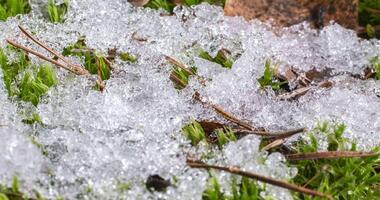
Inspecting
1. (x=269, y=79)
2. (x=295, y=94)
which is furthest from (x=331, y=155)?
(x=269, y=79)

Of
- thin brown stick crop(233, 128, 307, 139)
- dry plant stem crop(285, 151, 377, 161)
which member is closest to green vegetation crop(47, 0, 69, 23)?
thin brown stick crop(233, 128, 307, 139)

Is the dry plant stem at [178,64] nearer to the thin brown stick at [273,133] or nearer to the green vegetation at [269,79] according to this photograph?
the green vegetation at [269,79]

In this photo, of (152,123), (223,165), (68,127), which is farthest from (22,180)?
(223,165)

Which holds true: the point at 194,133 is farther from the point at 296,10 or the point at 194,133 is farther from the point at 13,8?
the point at 13,8

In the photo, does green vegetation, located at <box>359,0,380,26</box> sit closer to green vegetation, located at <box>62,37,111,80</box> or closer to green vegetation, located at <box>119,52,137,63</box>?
green vegetation, located at <box>119,52,137,63</box>

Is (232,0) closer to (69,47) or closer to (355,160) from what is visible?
(69,47)

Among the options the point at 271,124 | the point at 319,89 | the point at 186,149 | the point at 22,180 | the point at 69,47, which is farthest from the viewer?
the point at 69,47
